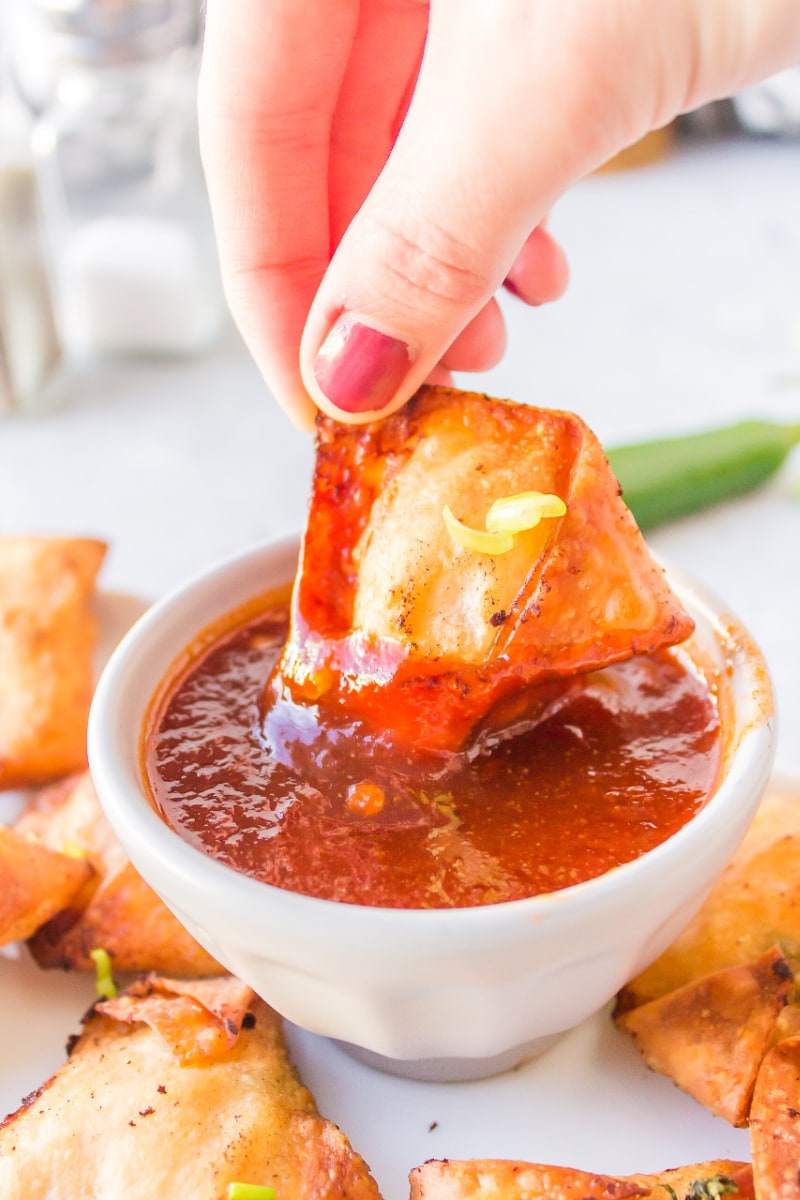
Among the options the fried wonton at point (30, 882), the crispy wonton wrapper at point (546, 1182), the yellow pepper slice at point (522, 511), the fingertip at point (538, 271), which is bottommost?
the fried wonton at point (30, 882)

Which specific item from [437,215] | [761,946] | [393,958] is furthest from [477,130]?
[761,946]

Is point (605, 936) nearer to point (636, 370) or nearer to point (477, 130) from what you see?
point (477, 130)

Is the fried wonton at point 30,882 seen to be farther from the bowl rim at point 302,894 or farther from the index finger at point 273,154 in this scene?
the index finger at point 273,154

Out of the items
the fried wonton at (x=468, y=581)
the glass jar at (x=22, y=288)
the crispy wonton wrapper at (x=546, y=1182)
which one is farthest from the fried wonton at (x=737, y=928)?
the glass jar at (x=22, y=288)

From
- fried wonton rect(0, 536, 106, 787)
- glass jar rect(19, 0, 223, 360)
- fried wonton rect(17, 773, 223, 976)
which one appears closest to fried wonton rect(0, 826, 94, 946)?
fried wonton rect(17, 773, 223, 976)

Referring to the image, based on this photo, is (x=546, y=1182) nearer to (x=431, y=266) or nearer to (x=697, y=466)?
(x=431, y=266)
